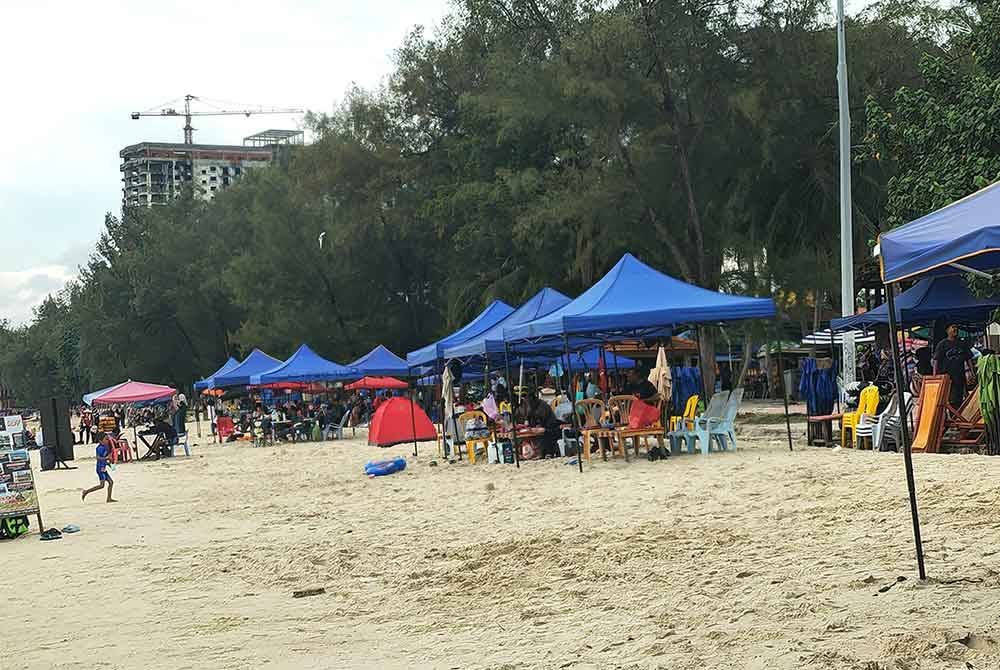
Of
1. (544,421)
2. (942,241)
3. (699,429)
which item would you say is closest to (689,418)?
(699,429)

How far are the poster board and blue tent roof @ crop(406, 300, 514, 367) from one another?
8.61 meters

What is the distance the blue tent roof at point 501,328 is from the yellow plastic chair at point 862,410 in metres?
5.67

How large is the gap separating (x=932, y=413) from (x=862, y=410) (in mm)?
1600

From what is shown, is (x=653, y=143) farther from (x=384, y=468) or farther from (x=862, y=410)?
(x=862, y=410)

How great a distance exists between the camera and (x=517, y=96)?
31.2m

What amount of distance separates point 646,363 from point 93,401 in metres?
19.2

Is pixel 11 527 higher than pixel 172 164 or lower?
lower

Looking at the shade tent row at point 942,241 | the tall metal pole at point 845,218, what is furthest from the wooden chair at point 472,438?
the shade tent row at point 942,241

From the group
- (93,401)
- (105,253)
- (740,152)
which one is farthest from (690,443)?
(105,253)

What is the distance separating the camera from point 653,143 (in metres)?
30.1

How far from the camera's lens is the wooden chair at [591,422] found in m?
16.7

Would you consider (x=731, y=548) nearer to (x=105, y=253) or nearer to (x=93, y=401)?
(x=93, y=401)

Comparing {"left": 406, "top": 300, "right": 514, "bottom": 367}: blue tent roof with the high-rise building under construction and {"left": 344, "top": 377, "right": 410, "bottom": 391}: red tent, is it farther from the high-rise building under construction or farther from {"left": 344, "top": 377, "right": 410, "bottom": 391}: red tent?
the high-rise building under construction

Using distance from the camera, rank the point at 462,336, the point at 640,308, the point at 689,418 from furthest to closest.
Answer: the point at 462,336 → the point at 689,418 → the point at 640,308
